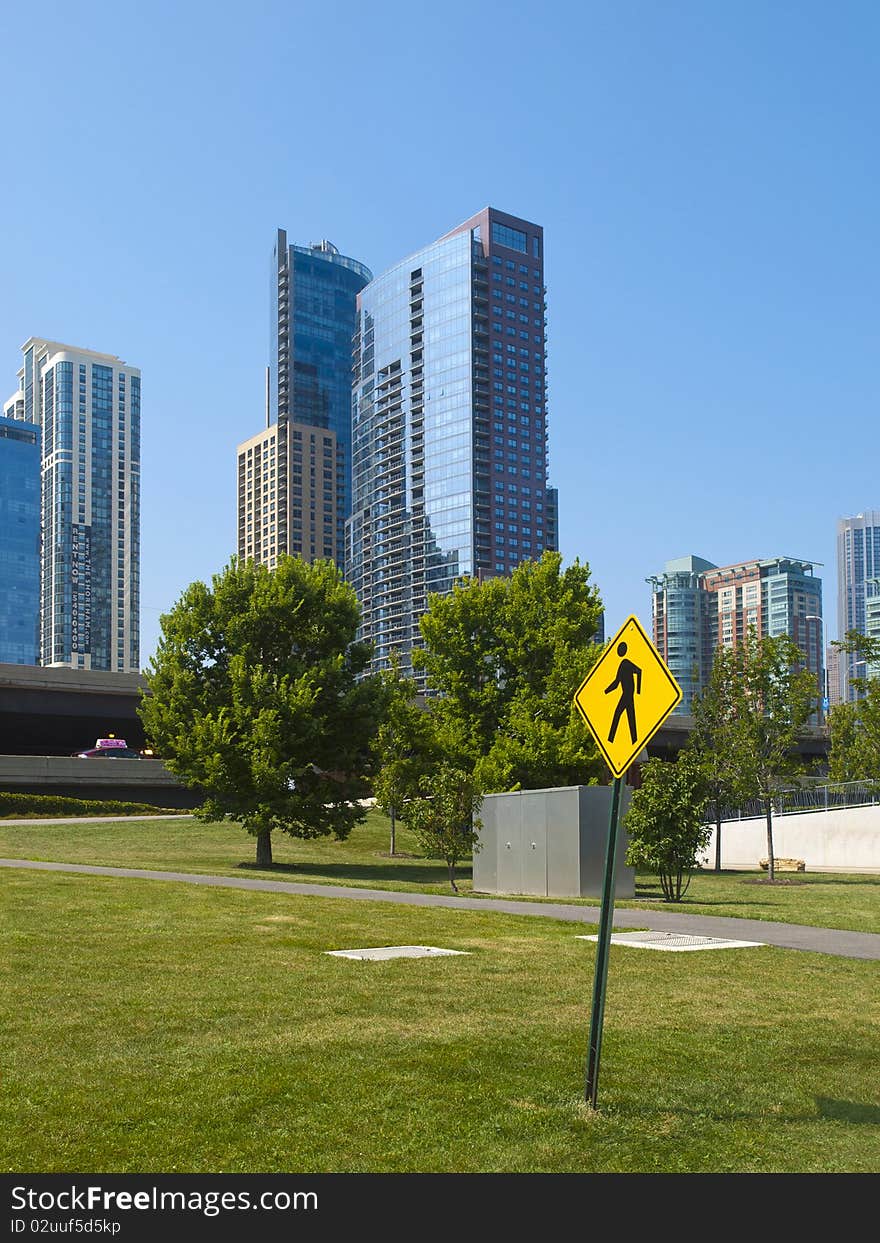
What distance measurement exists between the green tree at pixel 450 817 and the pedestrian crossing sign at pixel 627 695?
69.6ft

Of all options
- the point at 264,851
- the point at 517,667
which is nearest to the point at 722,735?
the point at 517,667

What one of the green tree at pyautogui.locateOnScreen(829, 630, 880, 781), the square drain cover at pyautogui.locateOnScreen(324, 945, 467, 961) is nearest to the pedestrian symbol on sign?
the square drain cover at pyautogui.locateOnScreen(324, 945, 467, 961)

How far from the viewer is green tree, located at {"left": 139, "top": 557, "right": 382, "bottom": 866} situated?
35281mm

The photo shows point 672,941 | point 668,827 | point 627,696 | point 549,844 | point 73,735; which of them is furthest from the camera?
point 73,735

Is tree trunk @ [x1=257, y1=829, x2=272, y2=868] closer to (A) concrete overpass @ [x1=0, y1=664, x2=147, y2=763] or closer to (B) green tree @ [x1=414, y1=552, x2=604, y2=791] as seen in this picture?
(B) green tree @ [x1=414, y1=552, x2=604, y2=791]

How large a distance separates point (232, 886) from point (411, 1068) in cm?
1617

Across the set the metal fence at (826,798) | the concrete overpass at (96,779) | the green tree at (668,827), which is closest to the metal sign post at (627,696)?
the green tree at (668,827)

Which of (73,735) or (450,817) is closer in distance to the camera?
(450,817)

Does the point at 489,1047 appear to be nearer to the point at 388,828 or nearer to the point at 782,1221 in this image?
the point at 782,1221

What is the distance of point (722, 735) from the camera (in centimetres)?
4212

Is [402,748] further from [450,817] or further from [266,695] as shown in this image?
[450,817]

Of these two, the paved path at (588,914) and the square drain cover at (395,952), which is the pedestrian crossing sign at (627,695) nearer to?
the square drain cover at (395,952)

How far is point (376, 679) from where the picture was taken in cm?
3825

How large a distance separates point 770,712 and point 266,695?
58.0 ft
